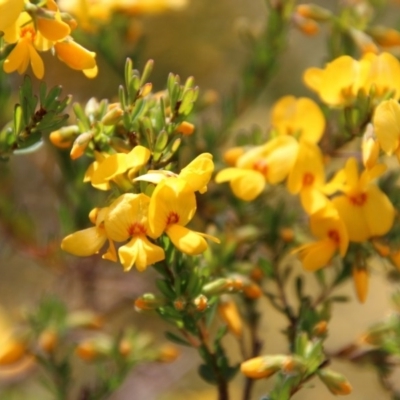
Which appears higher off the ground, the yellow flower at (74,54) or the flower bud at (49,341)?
the yellow flower at (74,54)

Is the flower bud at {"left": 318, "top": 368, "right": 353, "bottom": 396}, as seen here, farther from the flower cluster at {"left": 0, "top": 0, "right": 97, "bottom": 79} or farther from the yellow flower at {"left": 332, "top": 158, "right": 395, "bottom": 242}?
the flower cluster at {"left": 0, "top": 0, "right": 97, "bottom": 79}

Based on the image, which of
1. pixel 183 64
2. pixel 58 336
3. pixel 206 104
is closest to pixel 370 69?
pixel 206 104

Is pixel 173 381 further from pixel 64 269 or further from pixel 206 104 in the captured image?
pixel 206 104

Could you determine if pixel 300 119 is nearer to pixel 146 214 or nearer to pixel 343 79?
pixel 343 79

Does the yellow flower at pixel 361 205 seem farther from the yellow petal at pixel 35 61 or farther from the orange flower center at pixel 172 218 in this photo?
the yellow petal at pixel 35 61

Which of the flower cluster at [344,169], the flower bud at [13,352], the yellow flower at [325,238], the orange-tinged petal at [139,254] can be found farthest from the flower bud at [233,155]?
the flower bud at [13,352]

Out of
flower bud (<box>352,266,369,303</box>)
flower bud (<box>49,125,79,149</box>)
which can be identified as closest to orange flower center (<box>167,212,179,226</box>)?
flower bud (<box>49,125,79,149</box>)
